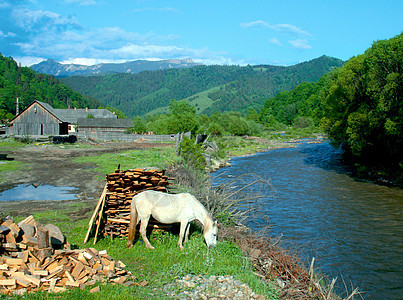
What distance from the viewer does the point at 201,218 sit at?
10.8m

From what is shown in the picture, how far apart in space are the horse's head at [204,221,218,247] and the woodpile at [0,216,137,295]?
302 centimetres

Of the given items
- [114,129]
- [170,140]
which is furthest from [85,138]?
[114,129]

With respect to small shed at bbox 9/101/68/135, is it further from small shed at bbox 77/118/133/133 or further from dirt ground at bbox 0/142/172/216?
dirt ground at bbox 0/142/172/216

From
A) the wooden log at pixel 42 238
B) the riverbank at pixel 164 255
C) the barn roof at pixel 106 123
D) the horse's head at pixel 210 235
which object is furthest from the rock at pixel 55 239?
the barn roof at pixel 106 123

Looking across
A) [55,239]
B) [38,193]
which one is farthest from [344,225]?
[38,193]

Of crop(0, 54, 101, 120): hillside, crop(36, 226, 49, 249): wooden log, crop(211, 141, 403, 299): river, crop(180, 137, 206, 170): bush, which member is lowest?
crop(211, 141, 403, 299): river

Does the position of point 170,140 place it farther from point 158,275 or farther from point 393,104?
point 158,275

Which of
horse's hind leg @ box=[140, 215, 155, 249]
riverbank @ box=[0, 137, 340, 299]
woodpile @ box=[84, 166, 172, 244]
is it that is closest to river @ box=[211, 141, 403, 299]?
riverbank @ box=[0, 137, 340, 299]

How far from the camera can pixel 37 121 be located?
51.5 metres

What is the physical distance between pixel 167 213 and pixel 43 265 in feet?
12.9

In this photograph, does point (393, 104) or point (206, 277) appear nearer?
point (206, 277)

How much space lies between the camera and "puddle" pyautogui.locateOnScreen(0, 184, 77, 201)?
54.7ft

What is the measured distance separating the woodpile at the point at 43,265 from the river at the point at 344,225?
7.53m

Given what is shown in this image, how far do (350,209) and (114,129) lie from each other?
196 feet
